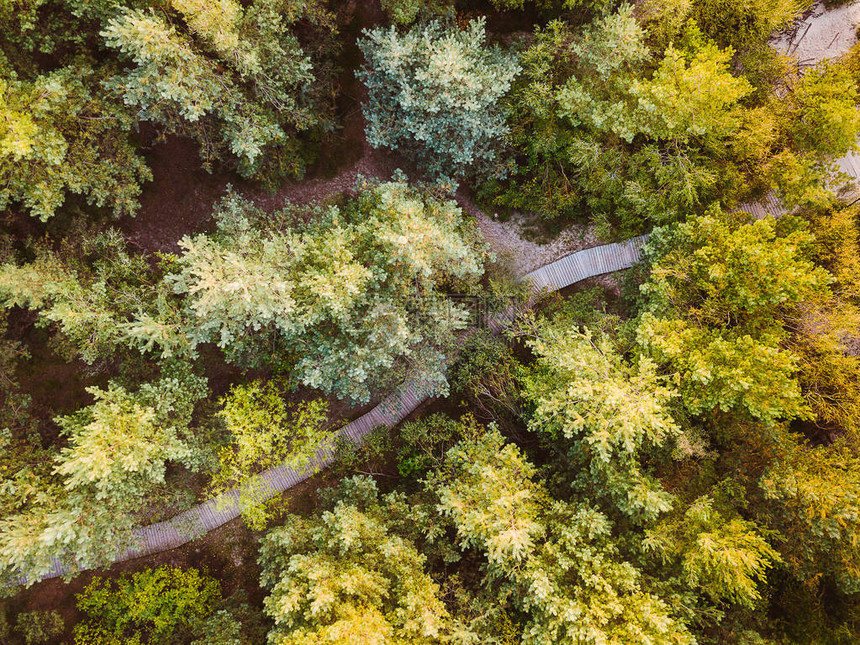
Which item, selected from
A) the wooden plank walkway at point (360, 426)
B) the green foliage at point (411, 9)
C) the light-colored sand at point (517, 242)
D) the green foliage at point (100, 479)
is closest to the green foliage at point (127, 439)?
the green foliage at point (100, 479)

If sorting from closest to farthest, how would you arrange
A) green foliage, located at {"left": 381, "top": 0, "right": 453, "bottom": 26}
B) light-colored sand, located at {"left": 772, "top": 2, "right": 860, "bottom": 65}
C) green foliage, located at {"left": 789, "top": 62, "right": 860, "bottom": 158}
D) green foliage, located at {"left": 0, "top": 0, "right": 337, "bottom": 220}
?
green foliage, located at {"left": 0, "top": 0, "right": 337, "bottom": 220} < green foliage, located at {"left": 789, "top": 62, "right": 860, "bottom": 158} < green foliage, located at {"left": 381, "top": 0, "right": 453, "bottom": 26} < light-colored sand, located at {"left": 772, "top": 2, "right": 860, "bottom": 65}

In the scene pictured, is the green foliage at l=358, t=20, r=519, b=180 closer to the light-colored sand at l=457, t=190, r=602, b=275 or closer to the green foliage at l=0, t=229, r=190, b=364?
the light-colored sand at l=457, t=190, r=602, b=275

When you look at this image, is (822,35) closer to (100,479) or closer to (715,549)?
(715,549)

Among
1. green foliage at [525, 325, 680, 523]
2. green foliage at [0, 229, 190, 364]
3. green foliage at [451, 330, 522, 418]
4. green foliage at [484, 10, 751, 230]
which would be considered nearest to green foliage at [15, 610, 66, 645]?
green foliage at [0, 229, 190, 364]

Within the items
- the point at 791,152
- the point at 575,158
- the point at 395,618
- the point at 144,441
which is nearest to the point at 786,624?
the point at 395,618

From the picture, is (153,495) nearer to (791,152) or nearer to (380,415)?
(380,415)

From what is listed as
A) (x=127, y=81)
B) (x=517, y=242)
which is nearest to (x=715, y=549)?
(x=517, y=242)

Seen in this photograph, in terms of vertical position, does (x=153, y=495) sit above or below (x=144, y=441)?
below
